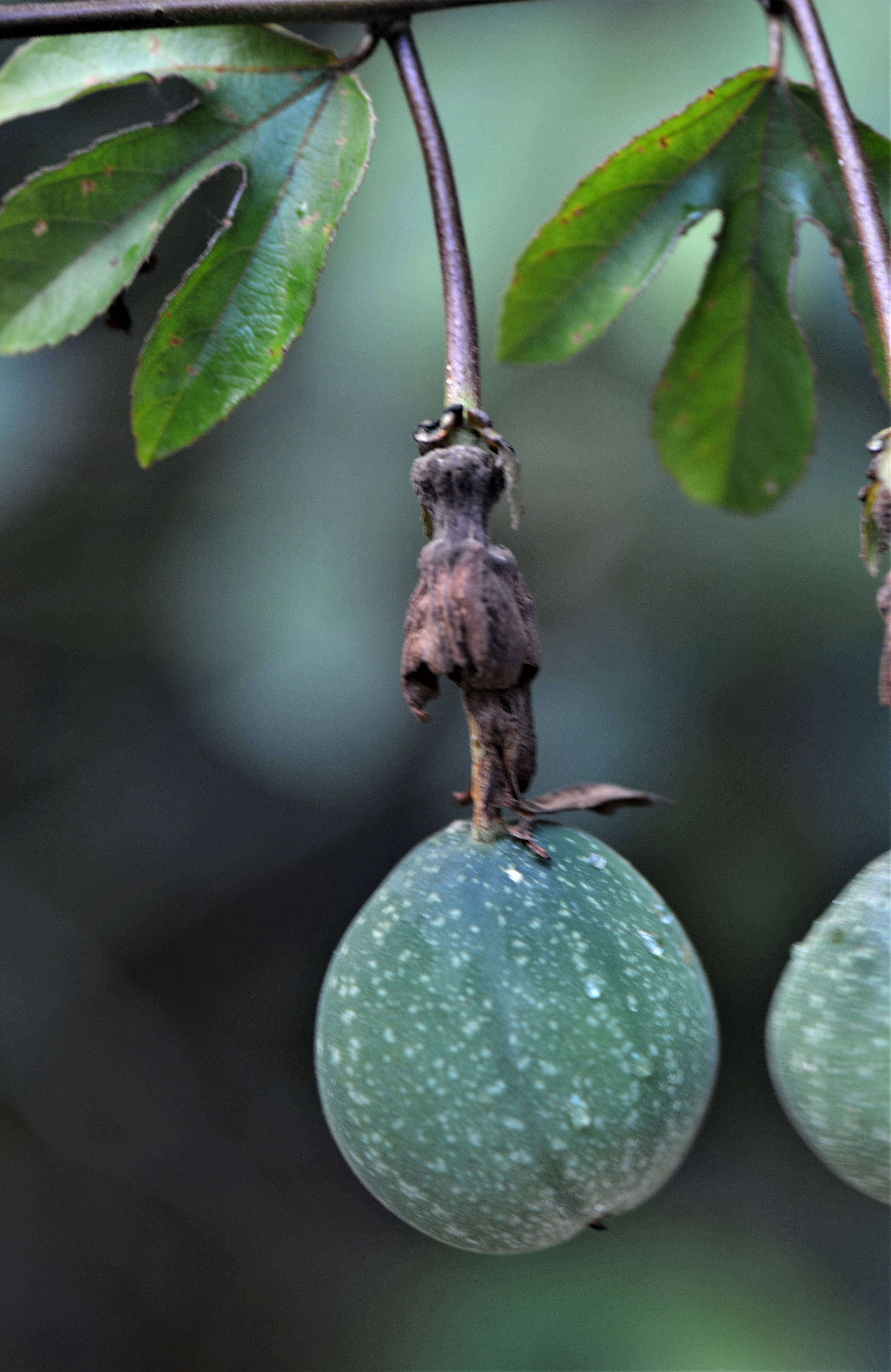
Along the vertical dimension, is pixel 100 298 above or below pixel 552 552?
above

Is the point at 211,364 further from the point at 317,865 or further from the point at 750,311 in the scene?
the point at 317,865

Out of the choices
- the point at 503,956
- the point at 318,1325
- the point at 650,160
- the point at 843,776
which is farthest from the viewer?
the point at 318,1325

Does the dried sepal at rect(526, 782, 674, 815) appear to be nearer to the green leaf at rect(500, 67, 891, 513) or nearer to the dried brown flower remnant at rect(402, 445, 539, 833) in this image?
the dried brown flower remnant at rect(402, 445, 539, 833)

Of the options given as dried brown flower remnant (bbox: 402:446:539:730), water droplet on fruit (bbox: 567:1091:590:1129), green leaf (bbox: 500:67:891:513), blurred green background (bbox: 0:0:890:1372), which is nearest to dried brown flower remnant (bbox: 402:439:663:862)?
dried brown flower remnant (bbox: 402:446:539:730)

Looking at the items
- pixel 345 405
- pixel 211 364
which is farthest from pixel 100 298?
pixel 345 405

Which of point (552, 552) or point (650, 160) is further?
point (552, 552)

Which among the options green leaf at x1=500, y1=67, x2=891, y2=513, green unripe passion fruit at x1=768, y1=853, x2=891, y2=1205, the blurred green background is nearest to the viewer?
green unripe passion fruit at x1=768, y1=853, x2=891, y2=1205
